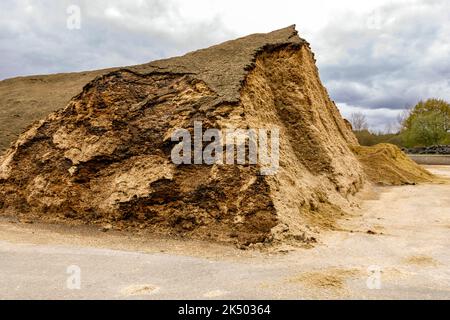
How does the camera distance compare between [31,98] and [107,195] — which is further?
[31,98]

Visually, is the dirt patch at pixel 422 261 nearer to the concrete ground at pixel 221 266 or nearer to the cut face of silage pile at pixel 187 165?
the concrete ground at pixel 221 266

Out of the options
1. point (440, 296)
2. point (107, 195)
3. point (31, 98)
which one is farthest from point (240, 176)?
point (31, 98)

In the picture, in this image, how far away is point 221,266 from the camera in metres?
5.22

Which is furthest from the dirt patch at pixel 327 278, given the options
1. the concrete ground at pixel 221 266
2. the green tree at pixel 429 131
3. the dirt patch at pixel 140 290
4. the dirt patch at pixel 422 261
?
the green tree at pixel 429 131

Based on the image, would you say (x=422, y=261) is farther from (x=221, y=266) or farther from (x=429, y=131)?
(x=429, y=131)

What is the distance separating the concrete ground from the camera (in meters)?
4.16

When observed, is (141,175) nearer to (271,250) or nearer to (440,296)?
(271,250)

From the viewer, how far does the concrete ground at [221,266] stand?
164 inches

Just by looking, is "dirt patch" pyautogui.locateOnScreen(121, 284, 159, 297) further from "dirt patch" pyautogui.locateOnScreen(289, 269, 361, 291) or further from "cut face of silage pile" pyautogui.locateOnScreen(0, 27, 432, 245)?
"cut face of silage pile" pyautogui.locateOnScreen(0, 27, 432, 245)

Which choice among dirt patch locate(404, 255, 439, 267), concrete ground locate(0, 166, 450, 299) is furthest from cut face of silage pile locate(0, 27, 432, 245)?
dirt patch locate(404, 255, 439, 267)

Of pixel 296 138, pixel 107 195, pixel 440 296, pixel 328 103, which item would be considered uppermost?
pixel 328 103

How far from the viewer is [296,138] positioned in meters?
10.1

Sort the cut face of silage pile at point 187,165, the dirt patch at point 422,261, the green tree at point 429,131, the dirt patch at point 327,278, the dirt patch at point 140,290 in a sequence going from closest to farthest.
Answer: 1. the dirt patch at point 140,290
2. the dirt patch at point 327,278
3. the dirt patch at point 422,261
4. the cut face of silage pile at point 187,165
5. the green tree at point 429,131
